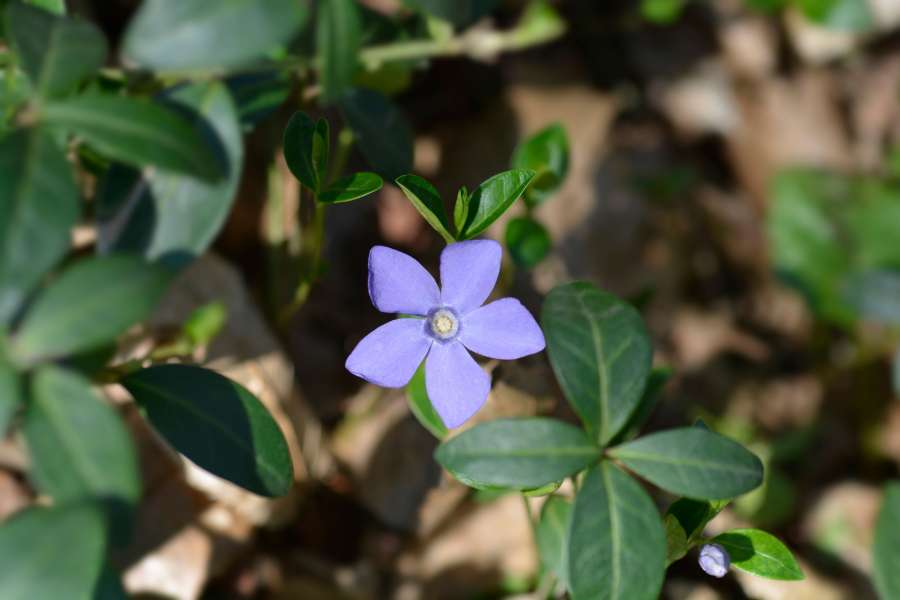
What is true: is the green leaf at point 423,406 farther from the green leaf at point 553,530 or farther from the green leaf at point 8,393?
the green leaf at point 8,393

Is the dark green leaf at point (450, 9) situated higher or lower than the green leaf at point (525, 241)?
higher

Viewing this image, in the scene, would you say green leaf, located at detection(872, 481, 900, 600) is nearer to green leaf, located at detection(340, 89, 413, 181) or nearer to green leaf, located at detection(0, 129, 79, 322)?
green leaf, located at detection(340, 89, 413, 181)

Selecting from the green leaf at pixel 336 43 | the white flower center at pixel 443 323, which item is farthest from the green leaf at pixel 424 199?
the green leaf at pixel 336 43

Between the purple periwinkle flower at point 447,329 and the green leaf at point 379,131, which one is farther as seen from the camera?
the green leaf at point 379,131

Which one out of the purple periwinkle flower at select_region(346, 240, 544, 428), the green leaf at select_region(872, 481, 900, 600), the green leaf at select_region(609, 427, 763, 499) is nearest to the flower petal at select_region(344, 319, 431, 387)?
the purple periwinkle flower at select_region(346, 240, 544, 428)

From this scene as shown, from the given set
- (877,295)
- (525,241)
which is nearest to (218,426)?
(525,241)
